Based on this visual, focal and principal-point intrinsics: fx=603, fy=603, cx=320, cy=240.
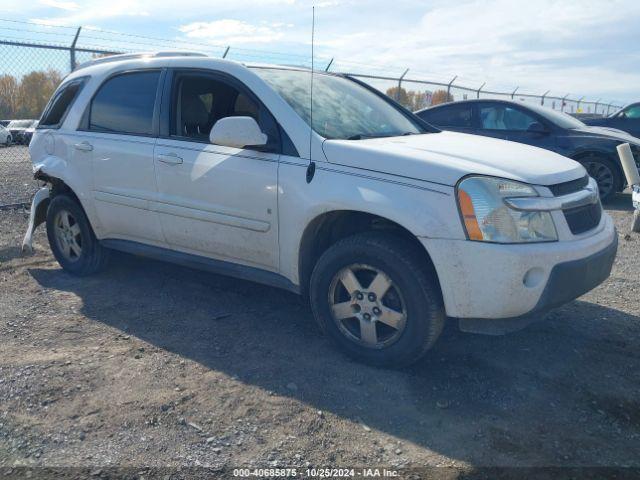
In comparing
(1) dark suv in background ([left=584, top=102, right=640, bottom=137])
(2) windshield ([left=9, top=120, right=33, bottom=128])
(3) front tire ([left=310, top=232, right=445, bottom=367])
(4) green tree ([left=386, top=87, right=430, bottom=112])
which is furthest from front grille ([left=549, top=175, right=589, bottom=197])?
(2) windshield ([left=9, top=120, right=33, bottom=128])

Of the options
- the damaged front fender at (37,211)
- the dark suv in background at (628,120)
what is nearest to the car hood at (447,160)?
the damaged front fender at (37,211)

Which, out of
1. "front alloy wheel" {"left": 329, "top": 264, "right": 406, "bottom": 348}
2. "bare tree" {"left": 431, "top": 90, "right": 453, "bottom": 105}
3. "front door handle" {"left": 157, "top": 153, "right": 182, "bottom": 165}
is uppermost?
"bare tree" {"left": 431, "top": 90, "right": 453, "bottom": 105}

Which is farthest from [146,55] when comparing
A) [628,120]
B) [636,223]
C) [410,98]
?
[410,98]

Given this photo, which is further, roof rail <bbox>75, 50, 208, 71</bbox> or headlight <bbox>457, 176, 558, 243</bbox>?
roof rail <bbox>75, 50, 208, 71</bbox>

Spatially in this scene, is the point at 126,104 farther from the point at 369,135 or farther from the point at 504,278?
the point at 504,278

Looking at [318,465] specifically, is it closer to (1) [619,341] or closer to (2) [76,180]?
(1) [619,341]

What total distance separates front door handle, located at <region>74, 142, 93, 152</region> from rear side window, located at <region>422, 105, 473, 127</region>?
628cm

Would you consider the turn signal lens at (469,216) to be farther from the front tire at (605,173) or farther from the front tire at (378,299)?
the front tire at (605,173)

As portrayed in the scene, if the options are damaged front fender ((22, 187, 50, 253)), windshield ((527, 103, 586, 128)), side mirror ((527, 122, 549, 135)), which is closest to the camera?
damaged front fender ((22, 187, 50, 253))

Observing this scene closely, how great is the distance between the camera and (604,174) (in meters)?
8.79

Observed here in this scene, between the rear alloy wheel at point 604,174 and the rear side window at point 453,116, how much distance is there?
1863mm

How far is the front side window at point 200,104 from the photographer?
4293mm

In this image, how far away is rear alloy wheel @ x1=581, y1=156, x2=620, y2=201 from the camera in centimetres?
872

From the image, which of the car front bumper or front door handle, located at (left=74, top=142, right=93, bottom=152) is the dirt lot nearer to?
the car front bumper
